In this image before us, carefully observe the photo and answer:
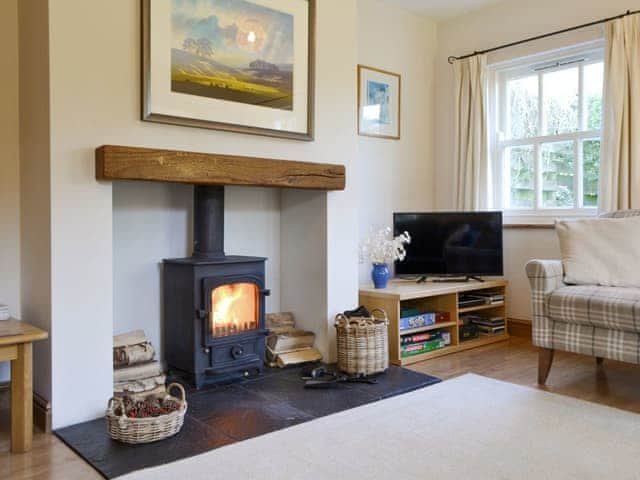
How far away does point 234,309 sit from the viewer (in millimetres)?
2982

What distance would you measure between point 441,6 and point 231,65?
236 centimetres

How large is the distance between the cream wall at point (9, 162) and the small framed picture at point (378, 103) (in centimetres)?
238

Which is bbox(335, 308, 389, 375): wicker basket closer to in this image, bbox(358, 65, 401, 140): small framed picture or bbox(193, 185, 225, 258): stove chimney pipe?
bbox(193, 185, 225, 258): stove chimney pipe

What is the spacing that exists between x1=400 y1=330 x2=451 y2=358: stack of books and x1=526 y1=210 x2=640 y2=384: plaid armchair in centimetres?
80

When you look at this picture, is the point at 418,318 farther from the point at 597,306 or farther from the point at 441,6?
the point at 441,6

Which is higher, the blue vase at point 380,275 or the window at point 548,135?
the window at point 548,135

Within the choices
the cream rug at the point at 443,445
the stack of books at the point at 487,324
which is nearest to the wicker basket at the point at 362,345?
the cream rug at the point at 443,445

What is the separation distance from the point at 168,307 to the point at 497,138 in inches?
117

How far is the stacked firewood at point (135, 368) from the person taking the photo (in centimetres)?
261

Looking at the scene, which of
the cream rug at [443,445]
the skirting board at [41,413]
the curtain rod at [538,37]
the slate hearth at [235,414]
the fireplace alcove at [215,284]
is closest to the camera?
the cream rug at [443,445]

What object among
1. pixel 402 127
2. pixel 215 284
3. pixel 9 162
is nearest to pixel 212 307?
pixel 215 284

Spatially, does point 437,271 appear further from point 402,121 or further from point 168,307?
point 168,307

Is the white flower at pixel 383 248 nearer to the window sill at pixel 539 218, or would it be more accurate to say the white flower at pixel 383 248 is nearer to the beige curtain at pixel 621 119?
the window sill at pixel 539 218

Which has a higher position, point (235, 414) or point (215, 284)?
point (215, 284)
